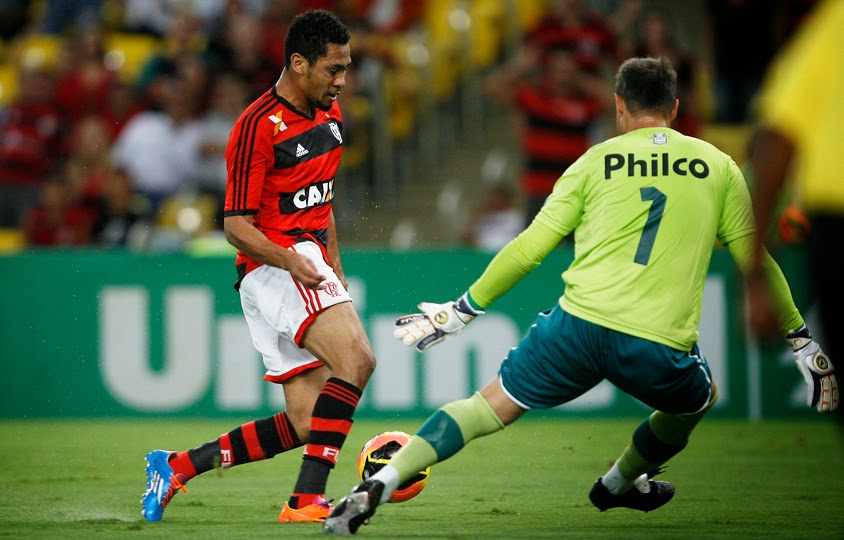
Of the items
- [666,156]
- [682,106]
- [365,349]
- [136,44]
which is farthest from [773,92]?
[136,44]

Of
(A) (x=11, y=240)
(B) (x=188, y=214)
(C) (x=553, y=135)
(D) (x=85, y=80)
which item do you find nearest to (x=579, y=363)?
(C) (x=553, y=135)

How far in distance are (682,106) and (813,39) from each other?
852 centimetres

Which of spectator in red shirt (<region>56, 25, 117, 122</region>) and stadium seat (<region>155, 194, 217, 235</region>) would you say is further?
spectator in red shirt (<region>56, 25, 117, 122</region>)

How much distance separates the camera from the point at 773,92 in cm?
409

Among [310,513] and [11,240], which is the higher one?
[11,240]

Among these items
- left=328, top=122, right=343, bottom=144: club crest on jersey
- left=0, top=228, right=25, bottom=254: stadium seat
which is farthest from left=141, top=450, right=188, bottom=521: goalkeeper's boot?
left=0, top=228, right=25, bottom=254: stadium seat

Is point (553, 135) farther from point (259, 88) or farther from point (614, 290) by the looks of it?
point (614, 290)

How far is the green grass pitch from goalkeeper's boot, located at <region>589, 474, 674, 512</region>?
0.09 m

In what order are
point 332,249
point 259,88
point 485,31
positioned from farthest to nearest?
1. point 485,31
2. point 259,88
3. point 332,249

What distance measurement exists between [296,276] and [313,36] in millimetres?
1244

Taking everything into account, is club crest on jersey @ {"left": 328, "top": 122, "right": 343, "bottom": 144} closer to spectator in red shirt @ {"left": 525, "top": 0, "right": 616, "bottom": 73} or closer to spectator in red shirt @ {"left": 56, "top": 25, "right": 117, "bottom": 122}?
spectator in red shirt @ {"left": 525, "top": 0, "right": 616, "bottom": 73}

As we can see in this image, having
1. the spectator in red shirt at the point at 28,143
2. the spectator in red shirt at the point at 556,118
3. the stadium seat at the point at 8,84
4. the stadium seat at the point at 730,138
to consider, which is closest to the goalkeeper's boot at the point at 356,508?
the spectator in red shirt at the point at 556,118

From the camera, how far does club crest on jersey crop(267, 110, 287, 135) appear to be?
6.50 m

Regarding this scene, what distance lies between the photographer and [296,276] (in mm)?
6258
